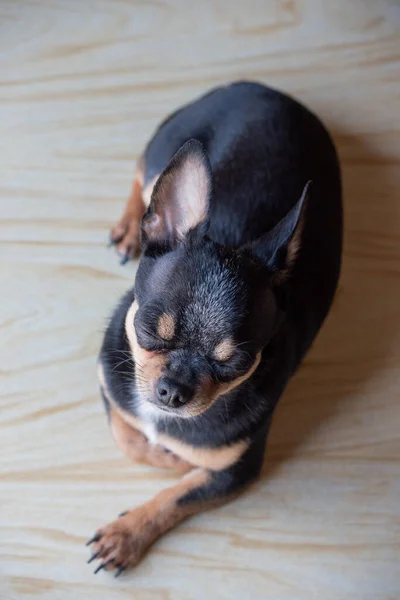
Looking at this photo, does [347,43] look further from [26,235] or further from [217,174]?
[26,235]

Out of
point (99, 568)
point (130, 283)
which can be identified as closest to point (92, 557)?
point (99, 568)

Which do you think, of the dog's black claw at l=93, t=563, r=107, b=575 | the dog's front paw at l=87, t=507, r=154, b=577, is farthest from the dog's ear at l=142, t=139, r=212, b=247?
the dog's black claw at l=93, t=563, r=107, b=575

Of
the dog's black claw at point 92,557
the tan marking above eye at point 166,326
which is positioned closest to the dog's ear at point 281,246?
the tan marking above eye at point 166,326

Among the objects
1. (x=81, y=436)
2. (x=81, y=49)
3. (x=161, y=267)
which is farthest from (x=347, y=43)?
(x=81, y=436)

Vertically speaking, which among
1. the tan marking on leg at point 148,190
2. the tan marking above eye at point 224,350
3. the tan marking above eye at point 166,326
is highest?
the tan marking above eye at point 166,326

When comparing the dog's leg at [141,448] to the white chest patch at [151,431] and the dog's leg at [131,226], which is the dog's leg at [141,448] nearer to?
the white chest patch at [151,431]

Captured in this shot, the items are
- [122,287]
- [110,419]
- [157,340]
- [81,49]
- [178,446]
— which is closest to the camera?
[157,340]
